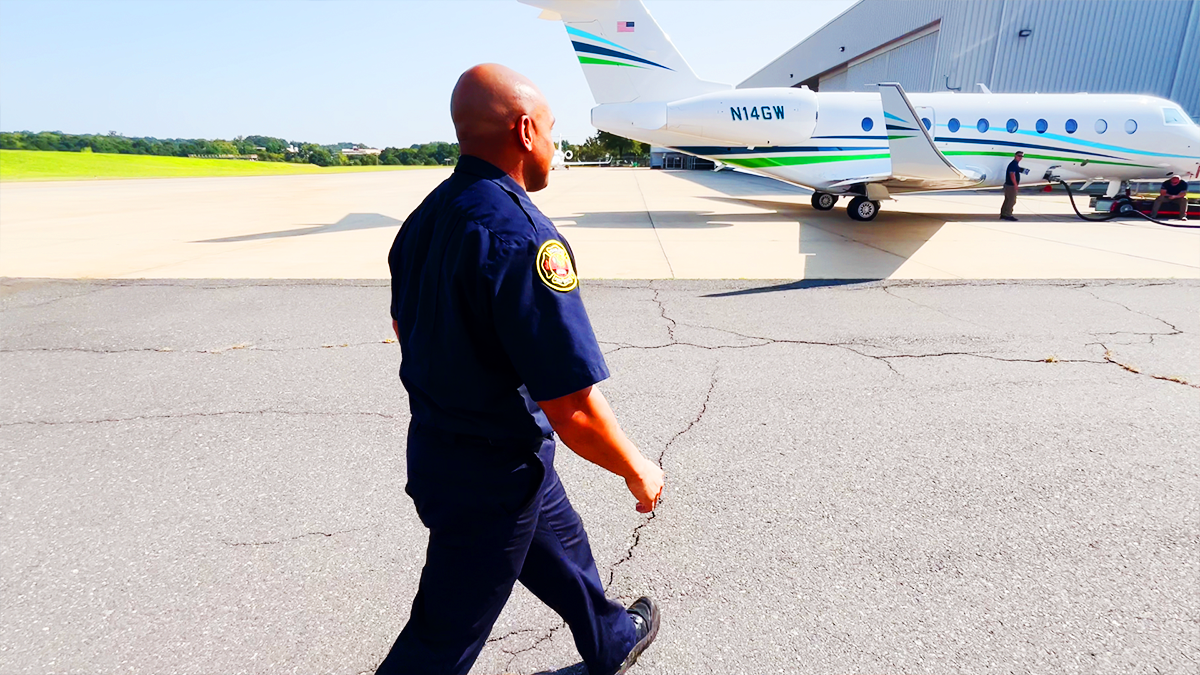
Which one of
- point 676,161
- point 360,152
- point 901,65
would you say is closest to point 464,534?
point 901,65

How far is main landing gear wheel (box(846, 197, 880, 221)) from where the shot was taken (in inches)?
581

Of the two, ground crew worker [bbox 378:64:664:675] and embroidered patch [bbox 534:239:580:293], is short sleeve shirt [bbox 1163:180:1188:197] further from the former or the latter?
embroidered patch [bbox 534:239:580:293]

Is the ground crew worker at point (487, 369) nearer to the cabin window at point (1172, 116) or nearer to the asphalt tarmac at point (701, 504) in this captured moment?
the asphalt tarmac at point (701, 504)

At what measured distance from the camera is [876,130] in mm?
14688

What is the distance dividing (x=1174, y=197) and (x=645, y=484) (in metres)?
19.5

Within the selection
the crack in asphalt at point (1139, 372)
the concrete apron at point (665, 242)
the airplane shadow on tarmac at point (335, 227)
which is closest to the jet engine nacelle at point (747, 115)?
the concrete apron at point (665, 242)

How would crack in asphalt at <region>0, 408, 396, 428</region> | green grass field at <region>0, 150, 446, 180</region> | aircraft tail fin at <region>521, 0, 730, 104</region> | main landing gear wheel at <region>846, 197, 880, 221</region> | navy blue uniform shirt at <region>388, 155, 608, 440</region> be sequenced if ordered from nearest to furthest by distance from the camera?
1. navy blue uniform shirt at <region>388, 155, 608, 440</region>
2. crack in asphalt at <region>0, 408, 396, 428</region>
3. aircraft tail fin at <region>521, 0, 730, 104</region>
4. main landing gear wheel at <region>846, 197, 880, 221</region>
5. green grass field at <region>0, 150, 446, 180</region>

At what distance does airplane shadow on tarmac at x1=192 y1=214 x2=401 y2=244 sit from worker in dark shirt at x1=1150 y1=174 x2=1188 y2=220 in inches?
705

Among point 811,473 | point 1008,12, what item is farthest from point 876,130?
point 1008,12

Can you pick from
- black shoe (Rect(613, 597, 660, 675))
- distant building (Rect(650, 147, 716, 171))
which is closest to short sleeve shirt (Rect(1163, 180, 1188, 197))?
black shoe (Rect(613, 597, 660, 675))

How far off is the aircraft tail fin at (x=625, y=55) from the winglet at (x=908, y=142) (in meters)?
5.48

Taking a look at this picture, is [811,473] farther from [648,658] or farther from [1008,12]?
[1008,12]

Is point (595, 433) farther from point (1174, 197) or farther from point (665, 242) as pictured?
point (1174, 197)

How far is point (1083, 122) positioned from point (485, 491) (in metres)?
18.6
